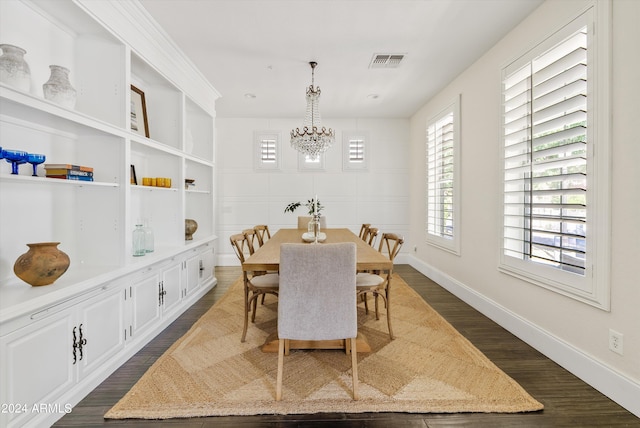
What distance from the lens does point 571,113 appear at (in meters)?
2.03

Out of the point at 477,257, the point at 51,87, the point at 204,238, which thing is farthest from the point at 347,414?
the point at 204,238

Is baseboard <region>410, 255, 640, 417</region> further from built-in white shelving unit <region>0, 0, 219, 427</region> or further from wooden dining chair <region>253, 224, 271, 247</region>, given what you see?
built-in white shelving unit <region>0, 0, 219, 427</region>

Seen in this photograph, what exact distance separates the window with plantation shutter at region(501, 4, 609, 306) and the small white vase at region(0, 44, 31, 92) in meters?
3.43

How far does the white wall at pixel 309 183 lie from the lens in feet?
18.1

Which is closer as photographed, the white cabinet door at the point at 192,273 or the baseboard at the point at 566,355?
the baseboard at the point at 566,355

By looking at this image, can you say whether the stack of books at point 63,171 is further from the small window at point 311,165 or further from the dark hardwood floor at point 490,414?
the small window at point 311,165

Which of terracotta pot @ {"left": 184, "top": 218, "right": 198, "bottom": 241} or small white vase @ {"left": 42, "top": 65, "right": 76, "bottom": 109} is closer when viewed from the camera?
small white vase @ {"left": 42, "top": 65, "right": 76, "bottom": 109}

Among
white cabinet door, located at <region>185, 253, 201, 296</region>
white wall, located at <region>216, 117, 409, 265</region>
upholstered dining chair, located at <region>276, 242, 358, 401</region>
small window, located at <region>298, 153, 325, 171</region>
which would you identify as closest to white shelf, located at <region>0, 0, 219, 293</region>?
white cabinet door, located at <region>185, 253, 201, 296</region>

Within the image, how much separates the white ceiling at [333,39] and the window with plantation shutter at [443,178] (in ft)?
1.77

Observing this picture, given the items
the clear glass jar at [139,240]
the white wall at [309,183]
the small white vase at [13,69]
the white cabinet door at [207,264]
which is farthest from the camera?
the white wall at [309,183]

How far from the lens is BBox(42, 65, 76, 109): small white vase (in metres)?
1.77

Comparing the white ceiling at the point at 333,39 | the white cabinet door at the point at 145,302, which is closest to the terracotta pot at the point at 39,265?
the white cabinet door at the point at 145,302

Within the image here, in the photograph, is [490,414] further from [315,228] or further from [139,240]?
[139,240]

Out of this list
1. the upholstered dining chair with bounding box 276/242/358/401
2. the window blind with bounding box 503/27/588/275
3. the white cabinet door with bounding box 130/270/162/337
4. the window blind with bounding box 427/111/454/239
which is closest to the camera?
the upholstered dining chair with bounding box 276/242/358/401
